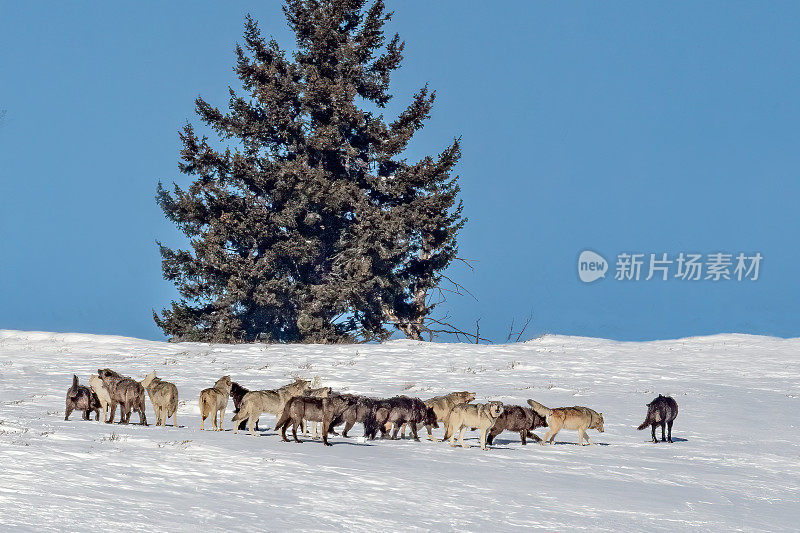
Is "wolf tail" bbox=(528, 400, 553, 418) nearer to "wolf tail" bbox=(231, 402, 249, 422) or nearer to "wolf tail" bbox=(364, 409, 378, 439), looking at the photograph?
"wolf tail" bbox=(364, 409, 378, 439)

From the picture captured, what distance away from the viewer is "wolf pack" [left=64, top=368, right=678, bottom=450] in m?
13.1

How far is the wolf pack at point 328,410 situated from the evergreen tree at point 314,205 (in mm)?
22329

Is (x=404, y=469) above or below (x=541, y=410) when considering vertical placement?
below

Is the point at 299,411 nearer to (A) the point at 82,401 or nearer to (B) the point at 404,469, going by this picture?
(B) the point at 404,469

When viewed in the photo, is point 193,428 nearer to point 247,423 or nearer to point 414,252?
point 247,423

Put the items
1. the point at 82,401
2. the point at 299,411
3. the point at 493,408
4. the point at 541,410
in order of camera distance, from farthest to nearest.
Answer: the point at 541,410 → the point at 82,401 → the point at 493,408 → the point at 299,411

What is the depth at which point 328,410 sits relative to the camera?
1294 cm

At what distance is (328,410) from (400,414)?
1424mm

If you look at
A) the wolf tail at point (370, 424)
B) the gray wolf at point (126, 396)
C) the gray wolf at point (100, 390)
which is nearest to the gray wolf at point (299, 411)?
→ the wolf tail at point (370, 424)

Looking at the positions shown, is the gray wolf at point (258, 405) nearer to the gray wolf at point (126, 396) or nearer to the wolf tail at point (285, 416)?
the wolf tail at point (285, 416)

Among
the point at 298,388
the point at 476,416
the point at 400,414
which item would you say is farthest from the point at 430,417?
the point at 298,388

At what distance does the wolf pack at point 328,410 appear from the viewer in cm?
1310

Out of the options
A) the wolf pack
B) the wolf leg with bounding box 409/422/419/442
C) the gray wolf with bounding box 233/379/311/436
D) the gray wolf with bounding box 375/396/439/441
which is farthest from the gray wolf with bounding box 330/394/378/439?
the gray wolf with bounding box 233/379/311/436

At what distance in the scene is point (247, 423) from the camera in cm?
1471
